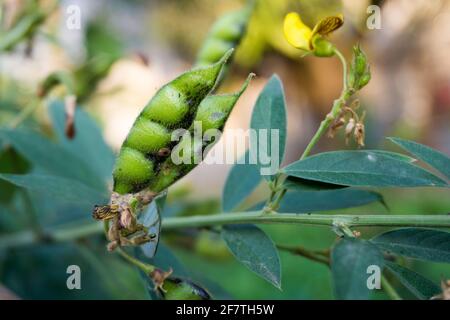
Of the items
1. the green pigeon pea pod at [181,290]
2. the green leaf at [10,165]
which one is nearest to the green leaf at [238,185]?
the green pigeon pea pod at [181,290]

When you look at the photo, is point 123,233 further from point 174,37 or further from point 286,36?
point 174,37

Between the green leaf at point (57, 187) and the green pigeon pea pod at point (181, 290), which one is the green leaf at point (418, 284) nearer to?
the green pigeon pea pod at point (181, 290)

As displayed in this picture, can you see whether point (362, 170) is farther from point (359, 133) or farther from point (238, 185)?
point (238, 185)

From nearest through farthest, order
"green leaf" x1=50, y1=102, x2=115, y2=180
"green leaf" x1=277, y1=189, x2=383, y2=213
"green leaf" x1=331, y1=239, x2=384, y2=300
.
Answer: "green leaf" x1=331, y1=239, x2=384, y2=300
"green leaf" x1=277, y1=189, x2=383, y2=213
"green leaf" x1=50, y1=102, x2=115, y2=180

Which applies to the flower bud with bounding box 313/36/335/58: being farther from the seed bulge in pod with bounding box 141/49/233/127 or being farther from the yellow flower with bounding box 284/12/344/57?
the seed bulge in pod with bounding box 141/49/233/127

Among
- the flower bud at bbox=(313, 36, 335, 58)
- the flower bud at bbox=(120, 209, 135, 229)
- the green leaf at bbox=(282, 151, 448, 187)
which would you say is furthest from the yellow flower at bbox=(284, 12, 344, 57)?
the flower bud at bbox=(120, 209, 135, 229)
